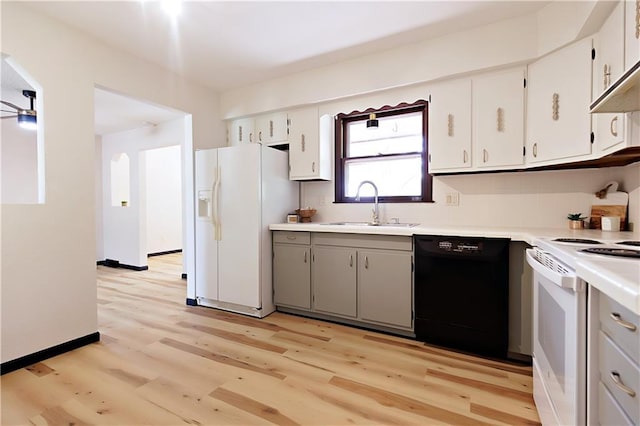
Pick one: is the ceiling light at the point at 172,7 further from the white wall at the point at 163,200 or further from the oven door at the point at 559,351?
the white wall at the point at 163,200

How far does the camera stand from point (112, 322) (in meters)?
2.95

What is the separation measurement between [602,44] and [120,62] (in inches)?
146

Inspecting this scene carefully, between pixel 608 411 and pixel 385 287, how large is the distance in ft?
5.58

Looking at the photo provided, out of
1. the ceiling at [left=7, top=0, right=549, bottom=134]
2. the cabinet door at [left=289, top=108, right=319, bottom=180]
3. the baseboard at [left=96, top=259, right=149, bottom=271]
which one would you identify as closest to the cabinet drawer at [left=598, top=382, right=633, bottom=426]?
the ceiling at [left=7, top=0, right=549, bottom=134]

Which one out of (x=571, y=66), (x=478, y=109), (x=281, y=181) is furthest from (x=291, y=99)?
(x=571, y=66)

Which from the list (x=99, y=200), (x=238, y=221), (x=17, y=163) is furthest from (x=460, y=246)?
(x=99, y=200)

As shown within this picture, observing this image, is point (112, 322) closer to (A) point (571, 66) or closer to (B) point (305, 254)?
(B) point (305, 254)

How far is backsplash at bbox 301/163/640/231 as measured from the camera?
2.32 meters

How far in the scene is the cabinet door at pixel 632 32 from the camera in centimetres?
144

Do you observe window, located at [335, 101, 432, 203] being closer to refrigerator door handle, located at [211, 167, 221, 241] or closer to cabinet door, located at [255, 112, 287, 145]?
cabinet door, located at [255, 112, 287, 145]

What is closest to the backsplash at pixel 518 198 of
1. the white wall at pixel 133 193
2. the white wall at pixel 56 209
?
the white wall at pixel 56 209

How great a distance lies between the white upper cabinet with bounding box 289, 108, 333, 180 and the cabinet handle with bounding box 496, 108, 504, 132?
164 cm

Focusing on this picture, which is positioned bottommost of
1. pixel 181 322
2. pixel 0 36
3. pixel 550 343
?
pixel 181 322

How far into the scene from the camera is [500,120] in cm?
246
